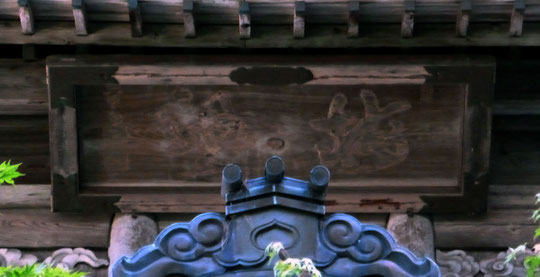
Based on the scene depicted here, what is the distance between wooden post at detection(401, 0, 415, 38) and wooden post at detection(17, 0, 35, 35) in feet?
7.46

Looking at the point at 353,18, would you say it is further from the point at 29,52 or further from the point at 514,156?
the point at 29,52

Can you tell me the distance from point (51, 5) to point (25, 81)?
913mm

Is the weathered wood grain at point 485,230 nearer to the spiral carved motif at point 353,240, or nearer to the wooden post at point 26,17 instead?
the wooden post at point 26,17

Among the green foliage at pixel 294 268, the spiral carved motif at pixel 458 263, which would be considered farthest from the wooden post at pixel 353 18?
the green foliage at pixel 294 268

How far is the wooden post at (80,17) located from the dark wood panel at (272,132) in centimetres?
51

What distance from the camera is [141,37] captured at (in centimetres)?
765

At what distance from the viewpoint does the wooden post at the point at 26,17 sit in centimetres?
738

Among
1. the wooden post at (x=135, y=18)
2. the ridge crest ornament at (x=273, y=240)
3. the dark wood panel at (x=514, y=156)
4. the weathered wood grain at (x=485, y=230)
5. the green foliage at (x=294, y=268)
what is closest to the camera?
the green foliage at (x=294, y=268)

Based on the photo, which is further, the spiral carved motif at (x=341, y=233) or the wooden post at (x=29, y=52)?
the wooden post at (x=29, y=52)

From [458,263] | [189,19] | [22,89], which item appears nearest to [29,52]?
[22,89]

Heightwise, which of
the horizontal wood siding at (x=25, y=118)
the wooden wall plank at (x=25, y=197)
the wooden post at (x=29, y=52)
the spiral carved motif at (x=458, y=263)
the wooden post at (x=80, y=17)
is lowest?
the spiral carved motif at (x=458, y=263)

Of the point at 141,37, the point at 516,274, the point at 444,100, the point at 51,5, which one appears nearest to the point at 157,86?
the point at 141,37

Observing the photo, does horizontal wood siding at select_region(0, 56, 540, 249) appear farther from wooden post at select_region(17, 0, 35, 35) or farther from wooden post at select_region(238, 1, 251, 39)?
wooden post at select_region(238, 1, 251, 39)

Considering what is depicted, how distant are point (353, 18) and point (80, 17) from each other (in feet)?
5.43
